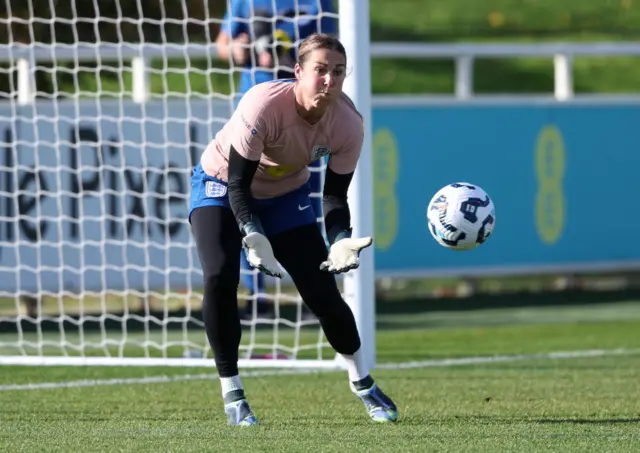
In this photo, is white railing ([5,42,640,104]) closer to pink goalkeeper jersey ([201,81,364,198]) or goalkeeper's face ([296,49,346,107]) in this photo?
pink goalkeeper jersey ([201,81,364,198])

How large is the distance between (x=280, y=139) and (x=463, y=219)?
3.11ft

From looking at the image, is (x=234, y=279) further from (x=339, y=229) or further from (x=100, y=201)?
(x=100, y=201)

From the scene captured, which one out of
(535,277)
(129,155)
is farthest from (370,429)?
(535,277)

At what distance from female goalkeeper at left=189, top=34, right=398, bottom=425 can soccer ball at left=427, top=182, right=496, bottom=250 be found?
1.57 ft

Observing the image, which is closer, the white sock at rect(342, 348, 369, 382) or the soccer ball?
the soccer ball

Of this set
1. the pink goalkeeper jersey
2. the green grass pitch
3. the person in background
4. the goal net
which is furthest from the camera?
the goal net

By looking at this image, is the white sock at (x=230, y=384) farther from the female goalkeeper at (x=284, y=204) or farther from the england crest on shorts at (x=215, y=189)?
the england crest on shorts at (x=215, y=189)

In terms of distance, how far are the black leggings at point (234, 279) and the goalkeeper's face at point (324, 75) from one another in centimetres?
74

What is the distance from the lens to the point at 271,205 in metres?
6.55

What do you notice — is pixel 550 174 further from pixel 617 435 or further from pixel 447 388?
pixel 617 435

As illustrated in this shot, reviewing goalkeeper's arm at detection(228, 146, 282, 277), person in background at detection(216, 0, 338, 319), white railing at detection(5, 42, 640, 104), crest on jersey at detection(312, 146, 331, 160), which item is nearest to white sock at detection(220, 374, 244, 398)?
goalkeeper's arm at detection(228, 146, 282, 277)

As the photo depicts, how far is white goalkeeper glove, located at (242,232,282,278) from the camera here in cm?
601

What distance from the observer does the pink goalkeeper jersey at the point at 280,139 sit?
6164 mm

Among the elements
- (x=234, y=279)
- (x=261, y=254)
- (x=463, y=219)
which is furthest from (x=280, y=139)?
(x=463, y=219)
